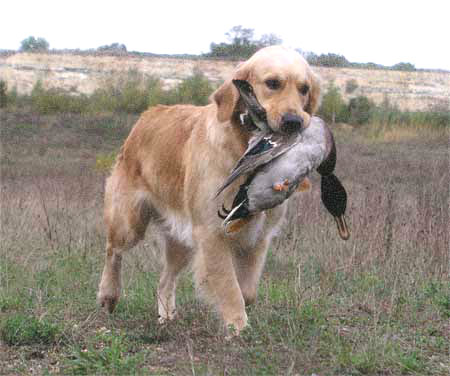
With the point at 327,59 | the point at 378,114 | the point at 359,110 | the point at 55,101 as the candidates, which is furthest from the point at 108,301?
the point at 55,101

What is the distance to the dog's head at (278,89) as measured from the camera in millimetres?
4570

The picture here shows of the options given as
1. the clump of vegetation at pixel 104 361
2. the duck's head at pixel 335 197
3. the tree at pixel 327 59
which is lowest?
the clump of vegetation at pixel 104 361

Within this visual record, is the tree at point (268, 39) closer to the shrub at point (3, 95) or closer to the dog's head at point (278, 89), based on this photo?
the dog's head at point (278, 89)

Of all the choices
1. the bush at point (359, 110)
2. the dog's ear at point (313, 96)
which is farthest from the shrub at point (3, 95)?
the dog's ear at point (313, 96)

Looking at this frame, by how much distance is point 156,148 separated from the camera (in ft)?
20.1

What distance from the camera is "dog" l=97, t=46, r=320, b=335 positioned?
4.89 metres

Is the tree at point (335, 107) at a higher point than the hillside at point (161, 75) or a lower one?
lower

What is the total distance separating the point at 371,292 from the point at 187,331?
1.73 meters

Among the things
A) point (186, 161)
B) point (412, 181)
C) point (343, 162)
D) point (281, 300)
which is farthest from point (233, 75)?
point (343, 162)

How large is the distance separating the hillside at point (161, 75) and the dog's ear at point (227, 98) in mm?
8348

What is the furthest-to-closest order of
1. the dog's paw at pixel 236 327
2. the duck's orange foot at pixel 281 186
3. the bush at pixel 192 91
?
the bush at pixel 192 91
the dog's paw at pixel 236 327
the duck's orange foot at pixel 281 186

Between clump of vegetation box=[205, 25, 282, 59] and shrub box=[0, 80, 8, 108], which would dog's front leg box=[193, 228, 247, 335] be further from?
shrub box=[0, 80, 8, 108]

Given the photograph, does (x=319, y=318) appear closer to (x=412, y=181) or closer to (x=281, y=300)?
(x=281, y=300)

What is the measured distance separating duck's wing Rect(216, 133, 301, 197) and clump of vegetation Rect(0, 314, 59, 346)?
1362 millimetres
